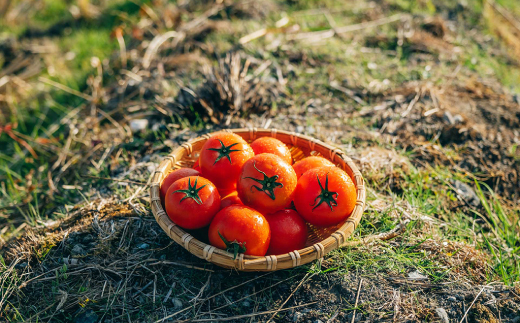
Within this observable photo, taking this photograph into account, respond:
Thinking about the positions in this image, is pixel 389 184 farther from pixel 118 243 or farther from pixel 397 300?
pixel 118 243

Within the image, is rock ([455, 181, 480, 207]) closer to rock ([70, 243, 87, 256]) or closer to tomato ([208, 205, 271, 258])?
tomato ([208, 205, 271, 258])

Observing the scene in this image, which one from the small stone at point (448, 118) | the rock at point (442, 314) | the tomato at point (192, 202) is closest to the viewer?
the tomato at point (192, 202)

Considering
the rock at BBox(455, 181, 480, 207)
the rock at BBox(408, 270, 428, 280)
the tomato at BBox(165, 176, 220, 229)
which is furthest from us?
the rock at BBox(455, 181, 480, 207)

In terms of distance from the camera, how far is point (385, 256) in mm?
2721

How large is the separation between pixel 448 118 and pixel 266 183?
2723 millimetres

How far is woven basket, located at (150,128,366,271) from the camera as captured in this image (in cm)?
219

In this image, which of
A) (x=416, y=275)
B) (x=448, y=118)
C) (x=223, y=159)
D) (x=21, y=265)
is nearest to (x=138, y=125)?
(x=21, y=265)

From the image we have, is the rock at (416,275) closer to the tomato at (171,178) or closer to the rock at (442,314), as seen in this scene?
the rock at (442,314)

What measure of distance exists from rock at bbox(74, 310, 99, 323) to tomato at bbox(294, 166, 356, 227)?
142 cm

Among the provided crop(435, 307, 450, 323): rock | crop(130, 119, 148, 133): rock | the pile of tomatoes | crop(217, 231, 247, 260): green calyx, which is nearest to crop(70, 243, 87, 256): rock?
the pile of tomatoes

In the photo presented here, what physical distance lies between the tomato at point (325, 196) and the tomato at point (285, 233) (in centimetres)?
9

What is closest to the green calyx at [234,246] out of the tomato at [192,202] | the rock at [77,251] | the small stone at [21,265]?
the tomato at [192,202]

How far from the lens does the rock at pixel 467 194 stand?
3.48 m

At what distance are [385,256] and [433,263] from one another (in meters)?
0.34
